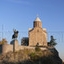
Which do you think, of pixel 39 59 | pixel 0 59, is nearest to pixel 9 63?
pixel 0 59

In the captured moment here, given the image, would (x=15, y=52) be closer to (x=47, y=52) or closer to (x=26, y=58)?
(x=26, y=58)

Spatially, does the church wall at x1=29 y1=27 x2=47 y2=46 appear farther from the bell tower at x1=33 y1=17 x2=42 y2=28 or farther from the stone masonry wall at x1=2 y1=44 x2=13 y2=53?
the stone masonry wall at x1=2 y1=44 x2=13 y2=53

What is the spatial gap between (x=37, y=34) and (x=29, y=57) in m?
19.0

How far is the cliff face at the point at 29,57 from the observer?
61000 millimetres

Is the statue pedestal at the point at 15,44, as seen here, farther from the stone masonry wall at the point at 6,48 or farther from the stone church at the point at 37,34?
the stone church at the point at 37,34

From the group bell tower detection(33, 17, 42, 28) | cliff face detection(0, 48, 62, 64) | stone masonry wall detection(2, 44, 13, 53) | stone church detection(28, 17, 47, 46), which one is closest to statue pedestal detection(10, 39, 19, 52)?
stone masonry wall detection(2, 44, 13, 53)

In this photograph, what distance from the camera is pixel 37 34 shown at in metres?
80.9

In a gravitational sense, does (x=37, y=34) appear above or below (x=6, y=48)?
above

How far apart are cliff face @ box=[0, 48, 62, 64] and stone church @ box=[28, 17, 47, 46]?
40.9ft

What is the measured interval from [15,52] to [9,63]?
343cm

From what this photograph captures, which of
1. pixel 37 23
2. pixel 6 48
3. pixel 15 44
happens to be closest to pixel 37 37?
pixel 37 23

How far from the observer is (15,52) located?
6259cm

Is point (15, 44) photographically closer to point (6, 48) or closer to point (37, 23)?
point (6, 48)

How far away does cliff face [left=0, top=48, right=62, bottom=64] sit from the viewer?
6100cm
